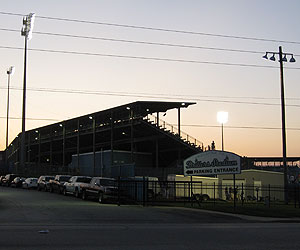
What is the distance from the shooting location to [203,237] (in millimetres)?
13055

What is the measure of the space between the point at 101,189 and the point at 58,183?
9.83 m

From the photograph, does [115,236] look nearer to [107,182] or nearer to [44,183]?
[107,182]

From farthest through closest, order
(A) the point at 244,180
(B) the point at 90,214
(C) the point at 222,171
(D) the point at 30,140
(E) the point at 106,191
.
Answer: (D) the point at 30,140 → (A) the point at 244,180 → (E) the point at 106,191 → (C) the point at 222,171 → (B) the point at 90,214

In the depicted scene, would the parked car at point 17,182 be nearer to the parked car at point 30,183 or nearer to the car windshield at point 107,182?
the parked car at point 30,183

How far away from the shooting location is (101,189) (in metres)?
29.8

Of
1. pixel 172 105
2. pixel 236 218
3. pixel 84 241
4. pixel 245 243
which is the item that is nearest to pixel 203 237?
pixel 245 243

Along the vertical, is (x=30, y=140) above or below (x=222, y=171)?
above

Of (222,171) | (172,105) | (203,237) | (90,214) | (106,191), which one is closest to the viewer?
(203,237)

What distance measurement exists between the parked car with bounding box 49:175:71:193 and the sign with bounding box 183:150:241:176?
43.2 ft

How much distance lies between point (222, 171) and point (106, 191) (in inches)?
321

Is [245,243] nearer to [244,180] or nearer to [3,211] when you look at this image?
[3,211]

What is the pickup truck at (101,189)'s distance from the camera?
2942 cm

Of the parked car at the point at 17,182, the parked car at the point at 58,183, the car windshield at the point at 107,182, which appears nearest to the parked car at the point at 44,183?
the parked car at the point at 58,183

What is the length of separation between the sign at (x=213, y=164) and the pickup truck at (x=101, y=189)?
5.12 metres
